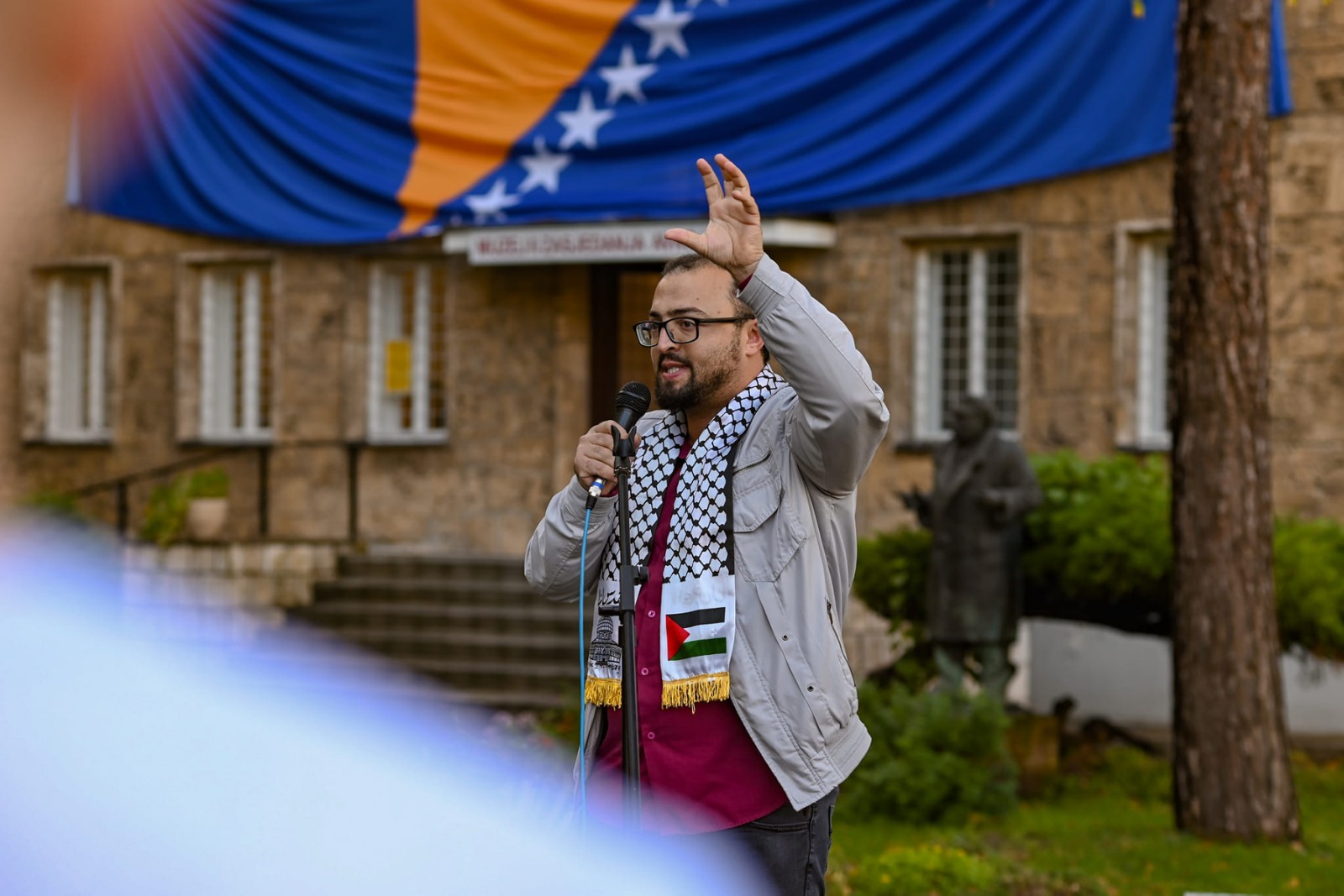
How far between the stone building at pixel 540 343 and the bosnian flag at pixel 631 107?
0.56 m

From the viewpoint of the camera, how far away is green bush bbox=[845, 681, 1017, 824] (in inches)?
354

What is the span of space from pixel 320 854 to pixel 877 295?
13636 millimetres

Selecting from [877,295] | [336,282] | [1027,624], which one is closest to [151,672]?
[1027,624]

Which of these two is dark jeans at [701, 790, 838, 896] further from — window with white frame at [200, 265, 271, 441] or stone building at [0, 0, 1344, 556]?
window with white frame at [200, 265, 271, 441]

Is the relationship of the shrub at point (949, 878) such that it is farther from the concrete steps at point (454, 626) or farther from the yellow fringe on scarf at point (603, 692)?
the concrete steps at point (454, 626)

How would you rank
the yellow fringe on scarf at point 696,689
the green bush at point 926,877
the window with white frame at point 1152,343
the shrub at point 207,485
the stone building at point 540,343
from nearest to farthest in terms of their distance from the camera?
the yellow fringe on scarf at point 696,689 < the green bush at point 926,877 < the stone building at point 540,343 < the window with white frame at point 1152,343 < the shrub at point 207,485

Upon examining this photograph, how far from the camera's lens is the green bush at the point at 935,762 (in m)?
8.99

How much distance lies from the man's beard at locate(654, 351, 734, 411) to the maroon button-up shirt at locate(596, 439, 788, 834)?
0.45 metres

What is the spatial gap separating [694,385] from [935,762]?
6.06 m

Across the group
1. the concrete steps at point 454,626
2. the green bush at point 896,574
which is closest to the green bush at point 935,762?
the green bush at point 896,574

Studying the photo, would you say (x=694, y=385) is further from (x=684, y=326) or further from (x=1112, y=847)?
(x=1112, y=847)

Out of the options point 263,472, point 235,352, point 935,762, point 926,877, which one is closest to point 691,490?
point 926,877

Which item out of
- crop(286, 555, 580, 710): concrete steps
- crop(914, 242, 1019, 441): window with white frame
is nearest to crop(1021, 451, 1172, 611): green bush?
crop(286, 555, 580, 710): concrete steps

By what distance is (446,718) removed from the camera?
36.9 feet
